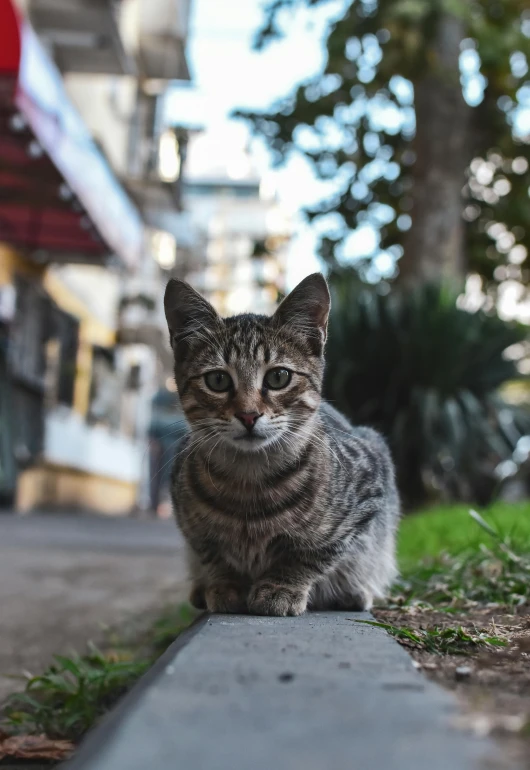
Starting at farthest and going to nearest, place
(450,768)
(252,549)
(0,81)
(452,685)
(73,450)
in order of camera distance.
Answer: (73,450) < (0,81) < (252,549) < (452,685) < (450,768)

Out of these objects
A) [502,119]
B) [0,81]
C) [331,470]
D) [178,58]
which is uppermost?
[178,58]

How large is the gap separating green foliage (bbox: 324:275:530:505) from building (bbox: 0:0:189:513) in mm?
3690

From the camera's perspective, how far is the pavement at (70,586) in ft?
12.1

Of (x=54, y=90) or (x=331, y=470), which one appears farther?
(x=54, y=90)

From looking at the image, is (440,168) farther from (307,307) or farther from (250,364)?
(250,364)

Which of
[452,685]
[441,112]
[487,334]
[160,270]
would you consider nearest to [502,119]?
[441,112]

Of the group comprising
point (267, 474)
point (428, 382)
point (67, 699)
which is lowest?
point (67, 699)

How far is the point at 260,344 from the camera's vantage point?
283 cm

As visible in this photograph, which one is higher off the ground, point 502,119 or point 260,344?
point 502,119

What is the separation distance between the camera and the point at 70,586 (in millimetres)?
5156

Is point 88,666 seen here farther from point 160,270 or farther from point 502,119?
point 160,270

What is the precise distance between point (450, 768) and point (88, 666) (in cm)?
239

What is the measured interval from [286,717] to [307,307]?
188 centimetres

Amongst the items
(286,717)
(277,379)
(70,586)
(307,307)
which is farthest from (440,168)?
(286,717)
